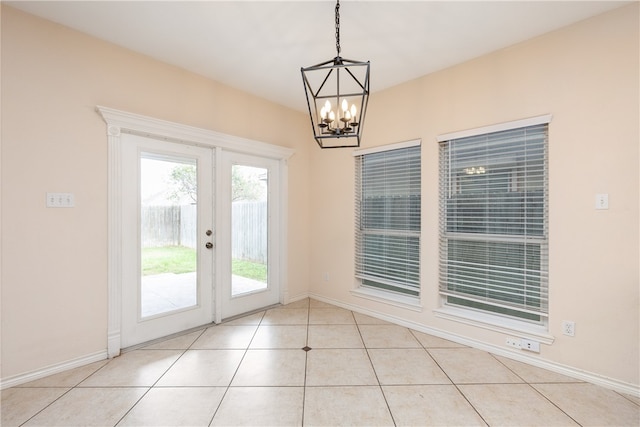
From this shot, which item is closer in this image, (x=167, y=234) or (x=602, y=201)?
(x=602, y=201)

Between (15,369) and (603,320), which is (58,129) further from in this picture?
(603,320)

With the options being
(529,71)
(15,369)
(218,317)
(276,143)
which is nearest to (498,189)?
(529,71)

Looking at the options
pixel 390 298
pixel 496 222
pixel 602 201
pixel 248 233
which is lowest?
pixel 390 298

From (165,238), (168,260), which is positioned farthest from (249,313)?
(165,238)

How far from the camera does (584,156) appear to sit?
86.0 inches

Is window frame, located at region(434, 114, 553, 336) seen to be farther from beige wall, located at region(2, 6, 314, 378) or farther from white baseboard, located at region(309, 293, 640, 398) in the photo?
beige wall, located at region(2, 6, 314, 378)

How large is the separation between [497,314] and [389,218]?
58.4 inches

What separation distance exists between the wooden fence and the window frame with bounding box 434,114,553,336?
2.27 metres

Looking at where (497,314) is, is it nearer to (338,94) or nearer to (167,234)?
(338,94)

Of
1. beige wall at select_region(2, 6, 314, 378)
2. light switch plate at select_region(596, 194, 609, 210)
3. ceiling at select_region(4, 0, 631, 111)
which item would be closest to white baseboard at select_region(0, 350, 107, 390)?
beige wall at select_region(2, 6, 314, 378)

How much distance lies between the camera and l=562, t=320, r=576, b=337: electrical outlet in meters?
2.24

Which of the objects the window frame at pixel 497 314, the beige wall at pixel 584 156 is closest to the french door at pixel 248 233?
the window frame at pixel 497 314

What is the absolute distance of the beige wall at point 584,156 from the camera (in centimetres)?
203

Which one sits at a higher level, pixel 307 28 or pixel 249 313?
pixel 307 28
